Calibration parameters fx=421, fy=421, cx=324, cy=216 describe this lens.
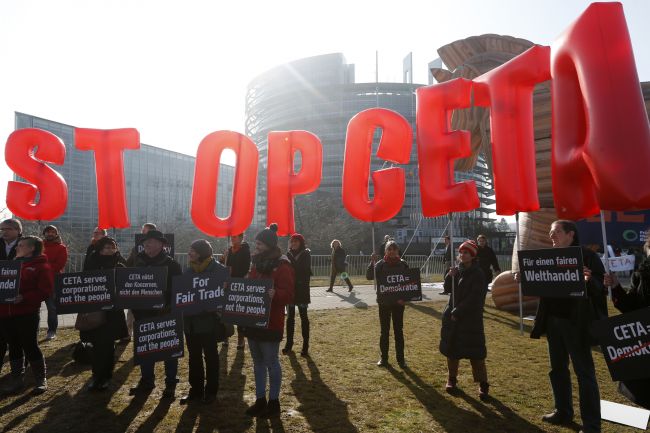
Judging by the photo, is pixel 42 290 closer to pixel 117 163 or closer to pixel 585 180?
pixel 117 163

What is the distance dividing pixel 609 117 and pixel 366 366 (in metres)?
4.91

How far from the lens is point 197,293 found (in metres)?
5.05

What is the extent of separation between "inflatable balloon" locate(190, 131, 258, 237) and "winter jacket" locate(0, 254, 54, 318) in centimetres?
341

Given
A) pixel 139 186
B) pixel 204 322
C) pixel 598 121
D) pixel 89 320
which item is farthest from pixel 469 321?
pixel 139 186

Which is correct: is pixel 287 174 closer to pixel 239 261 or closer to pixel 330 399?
pixel 239 261

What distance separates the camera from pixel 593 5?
18.1 feet

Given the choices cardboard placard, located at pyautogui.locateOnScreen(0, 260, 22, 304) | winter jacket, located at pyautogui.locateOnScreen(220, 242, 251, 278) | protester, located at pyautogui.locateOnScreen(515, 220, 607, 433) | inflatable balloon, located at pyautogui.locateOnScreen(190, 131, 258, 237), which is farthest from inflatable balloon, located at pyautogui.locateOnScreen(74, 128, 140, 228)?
protester, located at pyautogui.locateOnScreen(515, 220, 607, 433)

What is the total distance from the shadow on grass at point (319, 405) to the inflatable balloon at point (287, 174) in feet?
12.0

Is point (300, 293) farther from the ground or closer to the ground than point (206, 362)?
farther from the ground

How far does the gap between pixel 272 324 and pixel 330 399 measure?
147 centimetres

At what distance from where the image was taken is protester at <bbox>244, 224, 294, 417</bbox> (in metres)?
4.74

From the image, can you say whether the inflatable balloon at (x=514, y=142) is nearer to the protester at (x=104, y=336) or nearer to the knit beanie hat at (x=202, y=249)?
the knit beanie hat at (x=202, y=249)

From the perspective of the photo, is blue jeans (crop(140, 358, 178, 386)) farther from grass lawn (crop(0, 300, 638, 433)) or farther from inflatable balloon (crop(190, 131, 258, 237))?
inflatable balloon (crop(190, 131, 258, 237))

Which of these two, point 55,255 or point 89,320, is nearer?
point 89,320
